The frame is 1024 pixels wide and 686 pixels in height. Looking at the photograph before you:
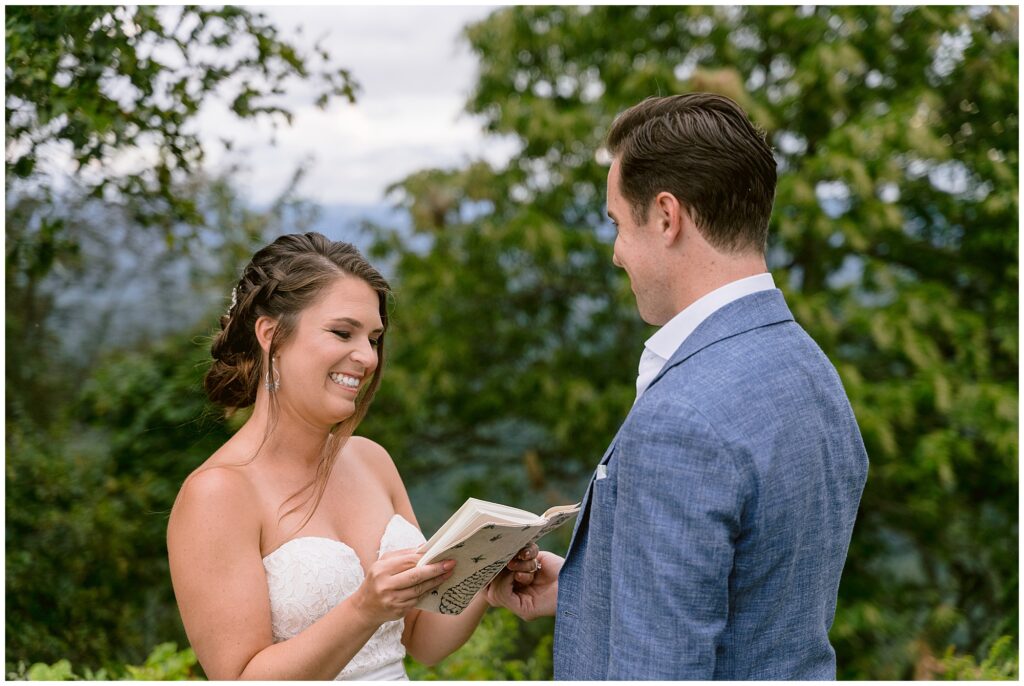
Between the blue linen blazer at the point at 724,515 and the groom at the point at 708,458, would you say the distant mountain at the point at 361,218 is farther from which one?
the blue linen blazer at the point at 724,515

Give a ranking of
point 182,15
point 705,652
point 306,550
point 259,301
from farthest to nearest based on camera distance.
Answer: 1. point 182,15
2. point 259,301
3. point 306,550
4. point 705,652

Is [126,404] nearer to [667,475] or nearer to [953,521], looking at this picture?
[667,475]

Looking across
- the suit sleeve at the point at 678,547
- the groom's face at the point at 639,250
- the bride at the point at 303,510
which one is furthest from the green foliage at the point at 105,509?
the suit sleeve at the point at 678,547

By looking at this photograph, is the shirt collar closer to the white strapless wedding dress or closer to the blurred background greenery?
the white strapless wedding dress

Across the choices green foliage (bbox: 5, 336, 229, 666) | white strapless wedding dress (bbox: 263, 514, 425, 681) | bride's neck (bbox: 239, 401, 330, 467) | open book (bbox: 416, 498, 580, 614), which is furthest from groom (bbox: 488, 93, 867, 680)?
green foliage (bbox: 5, 336, 229, 666)

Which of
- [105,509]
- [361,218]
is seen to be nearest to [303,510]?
[105,509]

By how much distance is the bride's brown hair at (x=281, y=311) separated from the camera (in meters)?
2.62

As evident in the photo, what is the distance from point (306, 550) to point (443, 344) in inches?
188

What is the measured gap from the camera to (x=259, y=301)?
2.69 metres

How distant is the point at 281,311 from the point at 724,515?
144cm

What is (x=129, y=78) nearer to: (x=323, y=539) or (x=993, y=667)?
(x=323, y=539)

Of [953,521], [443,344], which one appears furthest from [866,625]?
[443,344]

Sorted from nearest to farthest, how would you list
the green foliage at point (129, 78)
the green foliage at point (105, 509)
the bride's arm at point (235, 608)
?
the bride's arm at point (235, 608) < the green foliage at point (129, 78) < the green foliage at point (105, 509)

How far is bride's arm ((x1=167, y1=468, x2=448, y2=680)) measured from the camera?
2.28m
